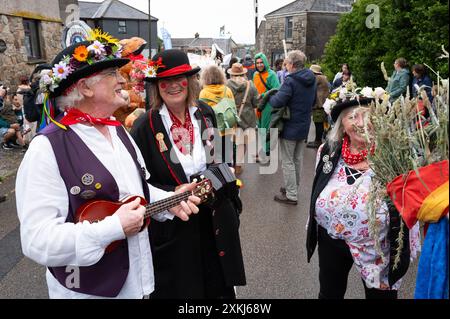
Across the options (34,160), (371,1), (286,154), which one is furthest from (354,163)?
(371,1)

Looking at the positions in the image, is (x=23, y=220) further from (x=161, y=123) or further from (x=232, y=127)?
(x=232, y=127)

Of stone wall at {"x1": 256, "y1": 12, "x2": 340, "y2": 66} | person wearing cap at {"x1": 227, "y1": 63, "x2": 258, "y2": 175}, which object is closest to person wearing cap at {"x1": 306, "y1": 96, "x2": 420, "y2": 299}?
person wearing cap at {"x1": 227, "y1": 63, "x2": 258, "y2": 175}

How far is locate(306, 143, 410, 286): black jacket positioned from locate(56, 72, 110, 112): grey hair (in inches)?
60.3

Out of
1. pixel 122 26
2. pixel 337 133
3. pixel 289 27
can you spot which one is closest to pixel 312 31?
pixel 289 27

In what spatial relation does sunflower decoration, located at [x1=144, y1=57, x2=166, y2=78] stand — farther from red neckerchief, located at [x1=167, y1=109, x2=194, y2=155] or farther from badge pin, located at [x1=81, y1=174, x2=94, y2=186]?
badge pin, located at [x1=81, y1=174, x2=94, y2=186]

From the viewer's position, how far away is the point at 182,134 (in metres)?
2.61

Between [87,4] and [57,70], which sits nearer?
[57,70]

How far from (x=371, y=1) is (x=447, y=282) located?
13.1m

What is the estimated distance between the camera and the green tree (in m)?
7.86

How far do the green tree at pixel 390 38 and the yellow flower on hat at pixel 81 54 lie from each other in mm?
5518

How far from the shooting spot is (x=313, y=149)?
8.59 metres

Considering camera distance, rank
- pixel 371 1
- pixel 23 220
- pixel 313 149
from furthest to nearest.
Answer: pixel 371 1 → pixel 313 149 → pixel 23 220

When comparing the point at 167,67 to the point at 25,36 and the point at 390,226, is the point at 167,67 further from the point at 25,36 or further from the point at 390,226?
the point at 25,36

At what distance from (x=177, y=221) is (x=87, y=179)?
88 cm
